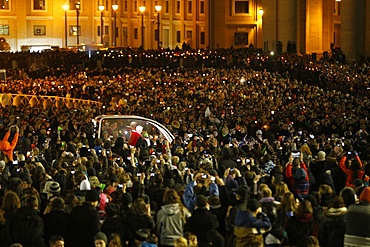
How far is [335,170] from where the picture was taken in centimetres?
2203

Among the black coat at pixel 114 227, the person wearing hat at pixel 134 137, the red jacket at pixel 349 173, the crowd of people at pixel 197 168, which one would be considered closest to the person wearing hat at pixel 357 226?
the crowd of people at pixel 197 168

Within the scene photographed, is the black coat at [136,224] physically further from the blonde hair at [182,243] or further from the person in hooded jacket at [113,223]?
the blonde hair at [182,243]

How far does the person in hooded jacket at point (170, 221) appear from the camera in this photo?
17281 mm

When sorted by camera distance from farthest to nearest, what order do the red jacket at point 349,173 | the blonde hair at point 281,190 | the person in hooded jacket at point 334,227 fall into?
the red jacket at point 349,173 → the blonde hair at point 281,190 → the person in hooded jacket at point 334,227

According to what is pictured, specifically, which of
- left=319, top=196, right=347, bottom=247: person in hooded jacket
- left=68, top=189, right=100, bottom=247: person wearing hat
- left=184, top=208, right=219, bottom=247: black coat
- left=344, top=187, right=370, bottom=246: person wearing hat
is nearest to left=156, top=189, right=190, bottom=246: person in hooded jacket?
left=184, top=208, right=219, bottom=247: black coat

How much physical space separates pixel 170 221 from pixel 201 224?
498 millimetres

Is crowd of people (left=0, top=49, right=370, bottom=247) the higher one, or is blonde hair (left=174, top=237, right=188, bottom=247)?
crowd of people (left=0, top=49, right=370, bottom=247)

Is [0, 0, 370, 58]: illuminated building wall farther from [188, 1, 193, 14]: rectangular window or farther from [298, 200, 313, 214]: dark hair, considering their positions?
[298, 200, 313, 214]: dark hair

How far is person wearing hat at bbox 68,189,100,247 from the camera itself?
56.4 ft

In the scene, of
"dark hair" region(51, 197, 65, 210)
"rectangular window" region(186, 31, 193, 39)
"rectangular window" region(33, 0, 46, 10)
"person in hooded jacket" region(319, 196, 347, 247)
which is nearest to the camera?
"person in hooded jacket" region(319, 196, 347, 247)

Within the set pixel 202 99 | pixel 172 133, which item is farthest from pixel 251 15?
pixel 172 133

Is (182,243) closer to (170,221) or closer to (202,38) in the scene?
(170,221)

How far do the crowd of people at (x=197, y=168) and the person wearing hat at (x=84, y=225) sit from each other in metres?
0.02

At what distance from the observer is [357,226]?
16078 mm
